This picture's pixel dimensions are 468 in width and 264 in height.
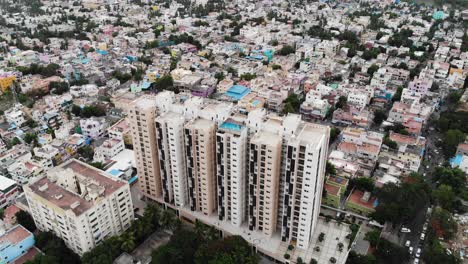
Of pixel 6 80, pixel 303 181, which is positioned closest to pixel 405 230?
pixel 303 181

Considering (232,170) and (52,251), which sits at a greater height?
(232,170)

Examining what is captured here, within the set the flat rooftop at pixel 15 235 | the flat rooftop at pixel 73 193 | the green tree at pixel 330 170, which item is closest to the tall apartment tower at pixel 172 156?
the flat rooftop at pixel 73 193

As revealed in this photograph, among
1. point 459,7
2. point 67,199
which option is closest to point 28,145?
point 67,199

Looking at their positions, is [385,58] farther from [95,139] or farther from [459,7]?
[459,7]

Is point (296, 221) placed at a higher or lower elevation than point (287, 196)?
lower

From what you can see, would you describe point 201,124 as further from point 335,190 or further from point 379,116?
point 379,116

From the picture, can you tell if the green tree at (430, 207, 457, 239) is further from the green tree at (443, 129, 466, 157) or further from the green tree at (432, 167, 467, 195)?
the green tree at (443, 129, 466, 157)
